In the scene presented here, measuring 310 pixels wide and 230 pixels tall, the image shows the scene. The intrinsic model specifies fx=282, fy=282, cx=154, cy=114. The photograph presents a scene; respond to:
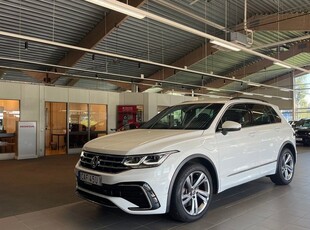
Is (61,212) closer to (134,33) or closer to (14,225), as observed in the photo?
(14,225)

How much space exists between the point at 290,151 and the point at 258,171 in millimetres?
1209

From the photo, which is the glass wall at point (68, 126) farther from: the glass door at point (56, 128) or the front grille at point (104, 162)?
the front grille at point (104, 162)

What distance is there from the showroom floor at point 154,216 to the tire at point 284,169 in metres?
0.11

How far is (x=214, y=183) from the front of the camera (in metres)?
3.42

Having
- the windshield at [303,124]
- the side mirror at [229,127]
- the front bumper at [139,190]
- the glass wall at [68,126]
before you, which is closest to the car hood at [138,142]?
the front bumper at [139,190]

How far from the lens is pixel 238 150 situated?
3.67 meters

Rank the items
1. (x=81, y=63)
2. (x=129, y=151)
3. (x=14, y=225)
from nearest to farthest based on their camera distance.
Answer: (x=129, y=151)
(x=14, y=225)
(x=81, y=63)

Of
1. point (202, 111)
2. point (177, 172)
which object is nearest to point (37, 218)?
point (177, 172)

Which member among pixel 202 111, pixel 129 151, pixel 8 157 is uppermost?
pixel 202 111

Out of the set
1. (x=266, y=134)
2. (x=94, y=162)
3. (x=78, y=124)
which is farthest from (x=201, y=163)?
(x=78, y=124)

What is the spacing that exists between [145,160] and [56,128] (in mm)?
9443

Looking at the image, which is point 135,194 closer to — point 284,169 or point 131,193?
point 131,193

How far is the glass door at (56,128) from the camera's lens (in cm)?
1105

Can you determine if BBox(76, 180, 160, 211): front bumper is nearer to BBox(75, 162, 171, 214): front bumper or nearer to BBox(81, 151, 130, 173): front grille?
BBox(75, 162, 171, 214): front bumper
